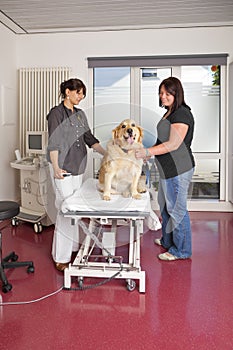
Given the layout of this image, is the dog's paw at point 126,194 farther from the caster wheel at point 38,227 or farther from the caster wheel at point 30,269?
the caster wheel at point 38,227

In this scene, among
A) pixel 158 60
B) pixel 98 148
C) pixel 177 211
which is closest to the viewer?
pixel 98 148

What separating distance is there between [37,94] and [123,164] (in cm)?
290

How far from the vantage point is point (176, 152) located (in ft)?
8.95

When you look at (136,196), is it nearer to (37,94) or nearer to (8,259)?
(8,259)

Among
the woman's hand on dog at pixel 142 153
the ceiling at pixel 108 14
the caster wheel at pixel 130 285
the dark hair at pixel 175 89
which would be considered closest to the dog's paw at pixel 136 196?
the woman's hand on dog at pixel 142 153

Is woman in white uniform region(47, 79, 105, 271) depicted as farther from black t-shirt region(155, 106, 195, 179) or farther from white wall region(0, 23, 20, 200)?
white wall region(0, 23, 20, 200)

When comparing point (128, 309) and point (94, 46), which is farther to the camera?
point (94, 46)

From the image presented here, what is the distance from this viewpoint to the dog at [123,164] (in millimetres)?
2133

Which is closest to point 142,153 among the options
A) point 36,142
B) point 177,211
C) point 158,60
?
point 177,211

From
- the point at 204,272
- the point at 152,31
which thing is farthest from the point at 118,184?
the point at 152,31

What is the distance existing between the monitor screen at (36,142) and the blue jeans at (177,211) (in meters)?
1.67

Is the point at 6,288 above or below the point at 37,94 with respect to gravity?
below

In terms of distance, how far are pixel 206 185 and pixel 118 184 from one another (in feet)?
9.37

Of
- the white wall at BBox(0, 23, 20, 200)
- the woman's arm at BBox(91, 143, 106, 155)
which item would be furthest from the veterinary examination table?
the white wall at BBox(0, 23, 20, 200)
